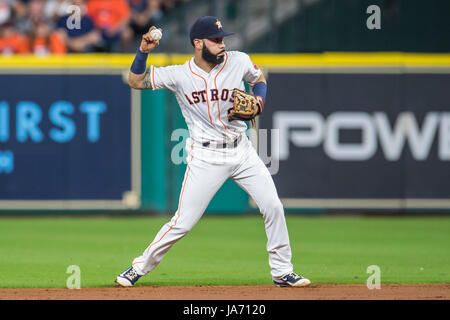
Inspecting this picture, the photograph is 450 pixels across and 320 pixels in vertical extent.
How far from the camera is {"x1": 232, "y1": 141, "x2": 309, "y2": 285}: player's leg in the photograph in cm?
718

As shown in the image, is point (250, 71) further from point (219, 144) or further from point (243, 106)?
point (219, 144)

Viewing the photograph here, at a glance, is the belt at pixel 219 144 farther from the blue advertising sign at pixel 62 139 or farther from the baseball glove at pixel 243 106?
the blue advertising sign at pixel 62 139

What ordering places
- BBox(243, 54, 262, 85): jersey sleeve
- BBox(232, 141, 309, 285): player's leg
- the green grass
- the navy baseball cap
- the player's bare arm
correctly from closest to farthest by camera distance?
the player's bare arm < the navy baseball cap < BBox(232, 141, 309, 285): player's leg < BBox(243, 54, 262, 85): jersey sleeve < the green grass

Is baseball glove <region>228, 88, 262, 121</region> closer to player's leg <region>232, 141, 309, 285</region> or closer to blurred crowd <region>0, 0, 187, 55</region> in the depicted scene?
player's leg <region>232, 141, 309, 285</region>

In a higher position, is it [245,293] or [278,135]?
[278,135]

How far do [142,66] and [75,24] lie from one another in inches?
291

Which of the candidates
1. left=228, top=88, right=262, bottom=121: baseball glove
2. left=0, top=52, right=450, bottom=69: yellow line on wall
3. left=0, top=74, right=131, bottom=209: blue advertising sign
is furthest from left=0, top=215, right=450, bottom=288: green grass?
left=0, top=52, right=450, bottom=69: yellow line on wall

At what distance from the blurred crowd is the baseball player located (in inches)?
264

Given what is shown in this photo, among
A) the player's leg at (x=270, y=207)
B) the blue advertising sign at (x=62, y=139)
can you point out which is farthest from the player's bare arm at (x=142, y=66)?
the blue advertising sign at (x=62, y=139)

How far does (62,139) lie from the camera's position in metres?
13.4

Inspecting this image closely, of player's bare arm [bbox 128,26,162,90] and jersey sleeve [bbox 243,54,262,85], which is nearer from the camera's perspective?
player's bare arm [bbox 128,26,162,90]

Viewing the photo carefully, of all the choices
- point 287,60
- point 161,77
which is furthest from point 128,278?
point 287,60

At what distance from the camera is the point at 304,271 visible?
8.46 metres

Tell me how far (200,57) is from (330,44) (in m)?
6.79
